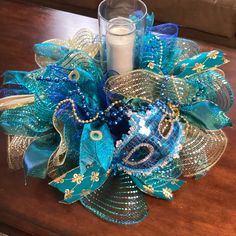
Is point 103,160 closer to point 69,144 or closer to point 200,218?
point 69,144

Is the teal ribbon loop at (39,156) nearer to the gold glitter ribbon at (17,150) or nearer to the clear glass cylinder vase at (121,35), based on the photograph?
the gold glitter ribbon at (17,150)

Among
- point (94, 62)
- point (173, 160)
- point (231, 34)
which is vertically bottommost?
point (231, 34)

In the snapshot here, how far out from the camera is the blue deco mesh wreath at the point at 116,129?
2.23ft

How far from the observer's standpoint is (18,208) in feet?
2.33

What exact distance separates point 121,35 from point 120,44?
0.06ft

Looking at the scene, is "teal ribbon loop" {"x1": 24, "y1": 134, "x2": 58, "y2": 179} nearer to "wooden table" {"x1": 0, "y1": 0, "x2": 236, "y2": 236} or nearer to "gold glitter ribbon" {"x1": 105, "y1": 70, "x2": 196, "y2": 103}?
"wooden table" {"x1": 0, "y1": 0, "x2": 236, "y2": 236}

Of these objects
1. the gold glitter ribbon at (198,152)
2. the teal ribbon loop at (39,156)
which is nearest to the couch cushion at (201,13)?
the gold glitter ribbon at (198,152)

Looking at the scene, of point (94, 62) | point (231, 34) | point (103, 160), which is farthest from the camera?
point (231, 34)

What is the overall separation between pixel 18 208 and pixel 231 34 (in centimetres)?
108

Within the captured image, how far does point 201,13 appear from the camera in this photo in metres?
1.43

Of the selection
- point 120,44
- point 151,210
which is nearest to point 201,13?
point 120,44

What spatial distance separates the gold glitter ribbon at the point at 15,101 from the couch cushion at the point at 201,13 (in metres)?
0.87

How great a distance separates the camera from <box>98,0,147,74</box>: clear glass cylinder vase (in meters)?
0.71

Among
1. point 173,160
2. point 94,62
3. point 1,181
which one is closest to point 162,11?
point 94,62
